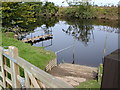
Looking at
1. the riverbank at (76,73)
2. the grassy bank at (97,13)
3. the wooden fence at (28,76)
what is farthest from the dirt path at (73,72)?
the grassy bank at (97,13)

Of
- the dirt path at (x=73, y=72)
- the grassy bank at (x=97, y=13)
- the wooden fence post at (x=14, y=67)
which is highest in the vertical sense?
the grassy bank at (x=97, y=13)

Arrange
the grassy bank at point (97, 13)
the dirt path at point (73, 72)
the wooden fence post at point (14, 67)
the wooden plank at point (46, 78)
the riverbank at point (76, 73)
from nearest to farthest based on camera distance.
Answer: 1. the wooden plank at point (46, 78)
2. the wooden fence post at point (14, 67)
3. the riverbank at point (76, 73)
4. the dirt path at point (73, 72)
5. the grassy bank at point (97, 13)

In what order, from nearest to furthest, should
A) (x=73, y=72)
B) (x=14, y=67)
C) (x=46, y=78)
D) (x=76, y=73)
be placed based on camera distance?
(x=46, y=78), (x=14, y=67), (x=76, y=73), (x=73, y=72)

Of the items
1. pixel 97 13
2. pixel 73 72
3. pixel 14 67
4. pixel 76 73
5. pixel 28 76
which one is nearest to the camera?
pixel 28 76

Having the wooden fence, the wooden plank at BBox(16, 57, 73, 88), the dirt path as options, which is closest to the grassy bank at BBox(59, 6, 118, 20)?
the dirt path

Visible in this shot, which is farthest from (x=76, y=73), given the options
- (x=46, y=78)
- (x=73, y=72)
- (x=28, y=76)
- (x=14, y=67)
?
(x=46, y=78)

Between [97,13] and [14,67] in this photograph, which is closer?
[14,67]

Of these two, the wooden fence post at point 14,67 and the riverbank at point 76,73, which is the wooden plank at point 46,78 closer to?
the wooden fence post at point 14,67

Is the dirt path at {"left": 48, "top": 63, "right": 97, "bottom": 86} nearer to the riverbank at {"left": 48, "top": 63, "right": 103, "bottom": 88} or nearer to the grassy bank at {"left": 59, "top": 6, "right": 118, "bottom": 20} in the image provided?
the riverbank at {"left": 48, "top": 63, "right": 103, "bottom": 88}

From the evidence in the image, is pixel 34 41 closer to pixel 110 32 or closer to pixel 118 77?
pixel 110 32

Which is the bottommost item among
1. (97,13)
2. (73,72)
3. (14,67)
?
(73,72)

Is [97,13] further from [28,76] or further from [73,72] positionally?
[28,76]

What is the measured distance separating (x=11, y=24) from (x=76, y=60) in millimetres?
9561

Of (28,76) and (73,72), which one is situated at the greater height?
(28,76)
